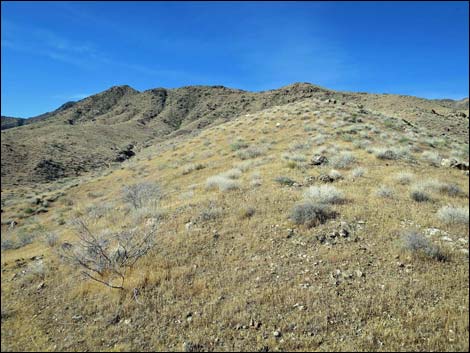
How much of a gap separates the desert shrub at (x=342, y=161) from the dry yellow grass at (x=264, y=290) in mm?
3822

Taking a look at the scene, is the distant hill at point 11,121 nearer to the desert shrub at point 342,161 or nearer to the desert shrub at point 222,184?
the desert shrub at point 222,184

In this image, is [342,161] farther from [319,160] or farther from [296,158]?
[296,158]

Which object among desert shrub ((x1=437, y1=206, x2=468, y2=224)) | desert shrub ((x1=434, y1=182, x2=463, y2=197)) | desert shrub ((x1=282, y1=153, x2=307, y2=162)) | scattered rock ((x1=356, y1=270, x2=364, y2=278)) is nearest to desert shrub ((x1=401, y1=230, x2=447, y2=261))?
scattered rock ((x1=356, y1=270, x2=364, y2=278))

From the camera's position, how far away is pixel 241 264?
20.5 feet

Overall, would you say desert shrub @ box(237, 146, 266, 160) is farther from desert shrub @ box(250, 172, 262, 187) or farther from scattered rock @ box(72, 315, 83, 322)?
scattered rock @ box(72, 315, 83, 322)

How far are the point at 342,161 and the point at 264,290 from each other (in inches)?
365

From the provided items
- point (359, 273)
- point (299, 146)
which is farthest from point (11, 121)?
point (359, 273)

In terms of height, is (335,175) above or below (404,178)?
above

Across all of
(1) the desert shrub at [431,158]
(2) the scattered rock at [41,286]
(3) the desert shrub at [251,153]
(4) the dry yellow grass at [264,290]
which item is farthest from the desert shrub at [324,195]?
(3) the desert shrub at [251,153]

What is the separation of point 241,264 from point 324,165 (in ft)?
27.8

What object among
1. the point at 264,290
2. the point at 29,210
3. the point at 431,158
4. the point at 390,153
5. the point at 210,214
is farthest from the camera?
the point at 29,210

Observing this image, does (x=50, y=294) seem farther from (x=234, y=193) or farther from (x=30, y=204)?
(x=30, y=204)

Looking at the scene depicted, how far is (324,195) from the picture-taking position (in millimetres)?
8867

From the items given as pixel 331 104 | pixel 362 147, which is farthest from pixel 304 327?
pixel 331 104
